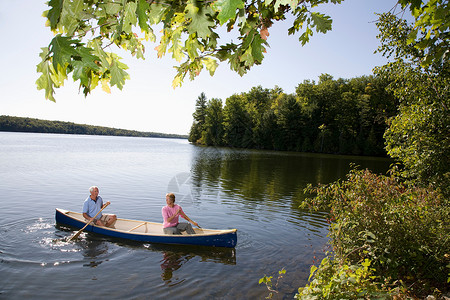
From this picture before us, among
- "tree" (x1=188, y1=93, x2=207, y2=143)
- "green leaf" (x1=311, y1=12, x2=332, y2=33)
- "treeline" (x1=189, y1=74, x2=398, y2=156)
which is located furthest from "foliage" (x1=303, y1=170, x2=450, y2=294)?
"tree" (x1=188, y1=93, x2=207, y2=143)

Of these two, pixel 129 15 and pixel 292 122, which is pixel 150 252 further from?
pixel 292 122

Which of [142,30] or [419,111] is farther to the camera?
[419,111]

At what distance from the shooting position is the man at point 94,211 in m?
9.60

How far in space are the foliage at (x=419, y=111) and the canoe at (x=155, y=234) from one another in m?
5.95

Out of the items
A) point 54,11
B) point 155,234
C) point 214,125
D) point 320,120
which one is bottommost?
point 155,234

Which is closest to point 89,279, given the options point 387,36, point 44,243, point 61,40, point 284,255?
point 44,243

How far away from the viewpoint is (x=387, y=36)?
8711 mm

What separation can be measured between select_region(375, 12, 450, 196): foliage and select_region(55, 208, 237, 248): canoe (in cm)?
595

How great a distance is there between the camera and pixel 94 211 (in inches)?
385

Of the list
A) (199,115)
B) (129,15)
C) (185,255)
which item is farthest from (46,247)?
(199,115)

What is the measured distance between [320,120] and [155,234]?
6581cm

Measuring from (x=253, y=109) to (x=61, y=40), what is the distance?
261 feet

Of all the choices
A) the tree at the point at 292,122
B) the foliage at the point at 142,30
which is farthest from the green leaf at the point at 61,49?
the tree at the point at 292,122

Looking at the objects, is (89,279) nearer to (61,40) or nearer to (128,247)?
(128,247)
